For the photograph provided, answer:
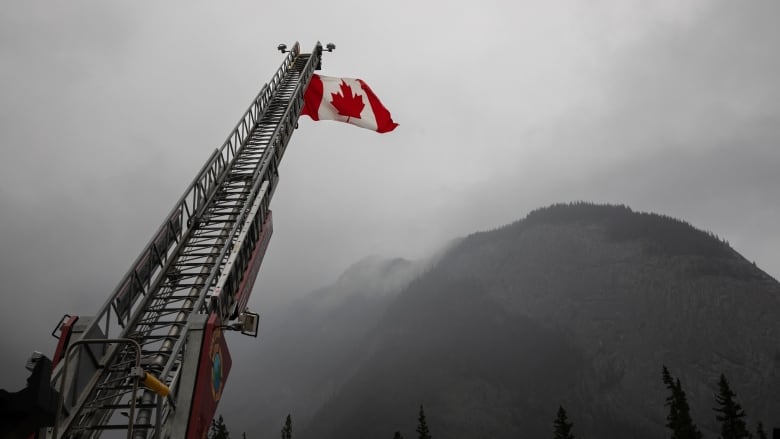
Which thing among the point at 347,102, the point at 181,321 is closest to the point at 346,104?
the point at 347,102

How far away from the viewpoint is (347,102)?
23047 mm

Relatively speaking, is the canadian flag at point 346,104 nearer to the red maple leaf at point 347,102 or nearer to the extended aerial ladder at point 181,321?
the red maple leaf at point 347,102

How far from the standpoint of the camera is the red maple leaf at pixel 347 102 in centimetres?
2283

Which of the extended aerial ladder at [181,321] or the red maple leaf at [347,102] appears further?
the red maple leaf at [347,102]

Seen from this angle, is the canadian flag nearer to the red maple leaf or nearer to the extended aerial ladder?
the red maple leaf

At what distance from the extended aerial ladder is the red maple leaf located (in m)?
4.83

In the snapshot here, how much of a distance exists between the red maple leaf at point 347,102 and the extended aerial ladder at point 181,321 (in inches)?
190

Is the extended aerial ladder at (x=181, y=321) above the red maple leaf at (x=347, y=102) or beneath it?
beneath

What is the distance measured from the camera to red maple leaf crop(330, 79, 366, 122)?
22828mm

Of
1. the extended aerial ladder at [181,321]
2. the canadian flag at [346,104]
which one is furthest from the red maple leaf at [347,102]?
the extended aerial ladder at [181,321]

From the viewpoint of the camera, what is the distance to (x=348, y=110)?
2309 cm

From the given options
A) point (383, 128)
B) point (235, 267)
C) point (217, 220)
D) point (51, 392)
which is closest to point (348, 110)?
point (383, 128)

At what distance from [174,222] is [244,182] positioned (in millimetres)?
2740

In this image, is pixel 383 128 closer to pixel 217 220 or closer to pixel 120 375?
pixel 217 220
